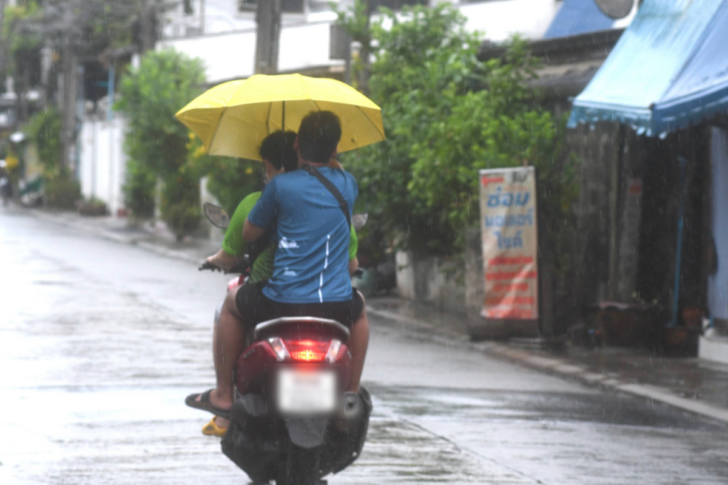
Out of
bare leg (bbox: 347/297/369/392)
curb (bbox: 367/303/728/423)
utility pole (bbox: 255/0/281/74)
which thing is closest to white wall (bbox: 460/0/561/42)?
utility pole (bbox: 255/0/281/74)

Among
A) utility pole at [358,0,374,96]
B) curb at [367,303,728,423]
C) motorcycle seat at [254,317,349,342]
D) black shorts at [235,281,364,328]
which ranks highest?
utility pole at [358,0,374,96]

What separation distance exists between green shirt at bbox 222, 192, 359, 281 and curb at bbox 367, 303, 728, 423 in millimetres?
4726

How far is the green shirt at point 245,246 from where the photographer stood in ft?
17.5

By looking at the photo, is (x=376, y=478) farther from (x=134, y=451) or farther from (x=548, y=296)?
(x=548, y=296)

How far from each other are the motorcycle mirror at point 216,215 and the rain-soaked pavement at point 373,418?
1390 mm

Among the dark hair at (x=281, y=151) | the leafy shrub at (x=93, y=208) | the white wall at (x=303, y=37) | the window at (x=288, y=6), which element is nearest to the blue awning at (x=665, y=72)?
the dark hair at (x=281, y=151)

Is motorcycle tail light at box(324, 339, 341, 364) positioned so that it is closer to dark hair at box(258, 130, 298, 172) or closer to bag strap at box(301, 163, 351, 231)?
bag strap at box(301, 163, 351, 231)

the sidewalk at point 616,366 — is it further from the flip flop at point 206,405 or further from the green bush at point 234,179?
the green bush at point 234,179

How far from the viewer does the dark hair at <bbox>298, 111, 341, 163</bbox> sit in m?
5.23

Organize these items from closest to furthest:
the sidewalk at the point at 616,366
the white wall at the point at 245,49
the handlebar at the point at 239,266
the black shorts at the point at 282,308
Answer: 1. the black shorts at the point at 282,308
2. the handlebar at the point at 239,266
3. the sidewalk at the point at 616,366
4. the white wall at the point at 245,49

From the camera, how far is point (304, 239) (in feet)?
16.7

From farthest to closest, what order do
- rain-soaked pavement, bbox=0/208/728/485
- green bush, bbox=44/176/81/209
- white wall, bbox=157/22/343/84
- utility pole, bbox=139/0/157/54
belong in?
1. green bush, bbox=44/176/81/209
2. utility pole, bbox=139/0/157/54
3. white wall, bbox=157/22/343/84
4. rain-soaked pavement, bbox=0/208/728/485

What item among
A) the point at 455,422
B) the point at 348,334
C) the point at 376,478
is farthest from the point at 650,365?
the point at 348,334

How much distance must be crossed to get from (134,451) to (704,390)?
5.51m
